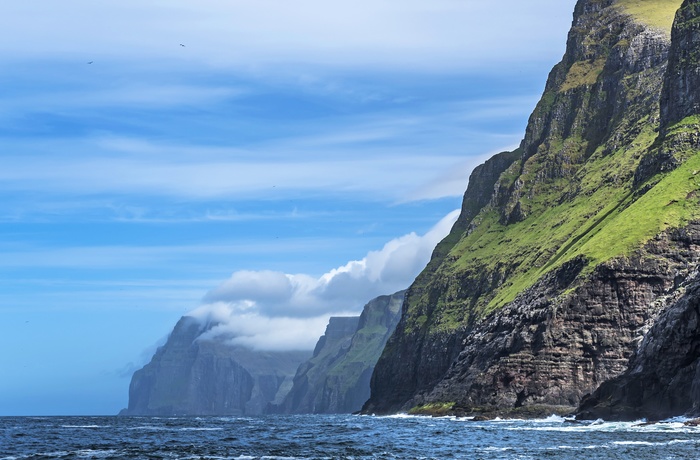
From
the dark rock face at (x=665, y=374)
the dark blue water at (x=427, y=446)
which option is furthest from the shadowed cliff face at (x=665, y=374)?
the dark blue water at (x=427, y=446)

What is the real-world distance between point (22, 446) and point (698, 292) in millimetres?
105657

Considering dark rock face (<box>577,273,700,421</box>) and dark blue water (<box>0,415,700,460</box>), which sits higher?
dark rock face (<box>577,273,700,421</box>)

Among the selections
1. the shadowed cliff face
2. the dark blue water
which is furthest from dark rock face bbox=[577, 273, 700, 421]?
the dark blue water

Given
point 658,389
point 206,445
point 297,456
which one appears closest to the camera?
point 297,456

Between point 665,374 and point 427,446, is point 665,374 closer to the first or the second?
point 665,374

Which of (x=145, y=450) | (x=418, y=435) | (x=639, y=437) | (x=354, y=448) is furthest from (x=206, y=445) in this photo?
(x=639, y=437)

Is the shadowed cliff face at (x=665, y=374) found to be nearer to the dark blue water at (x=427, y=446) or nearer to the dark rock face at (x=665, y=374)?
the dark rock face at (x=665, y=374)

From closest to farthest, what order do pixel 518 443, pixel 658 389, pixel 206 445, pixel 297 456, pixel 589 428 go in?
pixel 297 456 → pixel 518 443 → pixel 206 445 → pixel 589 428 → pixel 658 389

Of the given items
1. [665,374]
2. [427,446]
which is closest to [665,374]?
[665,374]

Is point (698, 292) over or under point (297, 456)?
over

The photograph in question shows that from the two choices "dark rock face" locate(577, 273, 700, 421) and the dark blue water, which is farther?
"dark rock face" locate(577, 273, 700, 421)

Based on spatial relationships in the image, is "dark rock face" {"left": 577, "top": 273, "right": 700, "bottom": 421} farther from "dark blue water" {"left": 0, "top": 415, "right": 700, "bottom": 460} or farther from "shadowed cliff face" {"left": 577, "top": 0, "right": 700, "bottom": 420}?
"dark blue water" {"left": 0, "top": 415, "right": 700, "bottom": 460}

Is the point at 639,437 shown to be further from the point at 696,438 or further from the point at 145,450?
the point at 145,450

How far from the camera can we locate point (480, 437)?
143500mm
